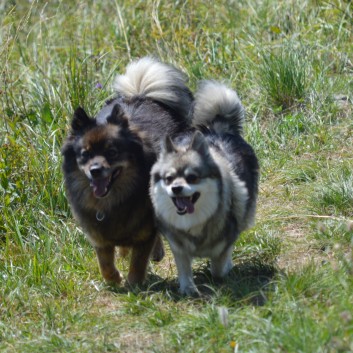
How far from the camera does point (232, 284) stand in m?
5.54

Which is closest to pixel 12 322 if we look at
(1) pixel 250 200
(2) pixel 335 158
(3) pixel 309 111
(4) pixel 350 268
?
(1) pixel 250 200

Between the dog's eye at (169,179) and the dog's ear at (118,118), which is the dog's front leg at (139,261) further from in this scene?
the dog's ear at (118,118)

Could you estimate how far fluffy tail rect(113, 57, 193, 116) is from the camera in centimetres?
658

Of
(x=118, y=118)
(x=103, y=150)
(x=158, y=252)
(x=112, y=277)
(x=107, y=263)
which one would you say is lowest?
(x=158, y=252)

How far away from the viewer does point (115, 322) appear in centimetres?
522

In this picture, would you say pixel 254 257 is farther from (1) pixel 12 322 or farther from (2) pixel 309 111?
(2) pixel 309 111

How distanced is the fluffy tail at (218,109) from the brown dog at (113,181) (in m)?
0.34

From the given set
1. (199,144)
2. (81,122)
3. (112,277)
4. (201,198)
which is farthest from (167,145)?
(112,277)

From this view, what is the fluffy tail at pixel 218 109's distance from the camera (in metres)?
6.30

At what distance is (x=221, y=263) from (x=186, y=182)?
0.76m

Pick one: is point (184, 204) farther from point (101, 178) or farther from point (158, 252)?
point (158, 252)

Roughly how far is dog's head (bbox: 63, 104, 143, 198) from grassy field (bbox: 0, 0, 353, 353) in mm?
799

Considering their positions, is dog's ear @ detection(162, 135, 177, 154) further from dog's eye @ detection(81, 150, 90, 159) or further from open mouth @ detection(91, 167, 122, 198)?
dog's eye @ detection(81, 150, 90, 159)

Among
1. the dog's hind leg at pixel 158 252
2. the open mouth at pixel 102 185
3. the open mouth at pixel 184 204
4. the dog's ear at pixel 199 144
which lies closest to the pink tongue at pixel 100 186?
the open mouth at pixel 102 185
